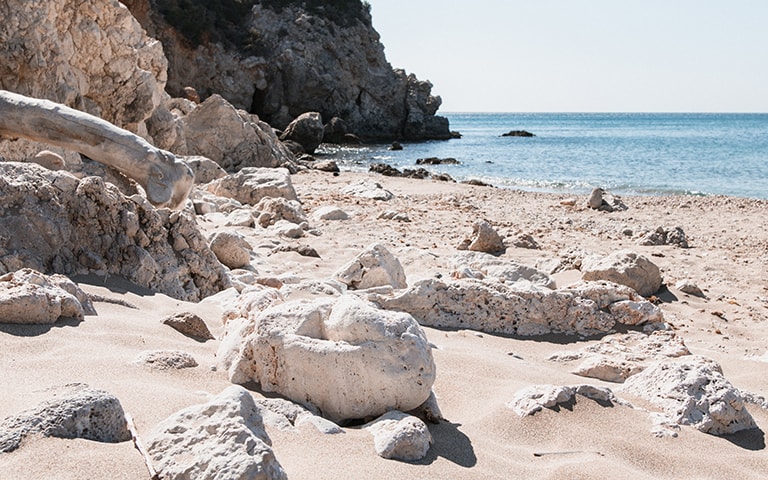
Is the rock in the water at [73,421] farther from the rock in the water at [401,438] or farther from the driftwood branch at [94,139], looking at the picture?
the driftwood branch at [94,139]

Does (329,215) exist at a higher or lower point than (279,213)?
lower

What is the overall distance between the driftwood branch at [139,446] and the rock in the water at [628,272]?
4.63m

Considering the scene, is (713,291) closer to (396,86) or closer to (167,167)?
(167,167)

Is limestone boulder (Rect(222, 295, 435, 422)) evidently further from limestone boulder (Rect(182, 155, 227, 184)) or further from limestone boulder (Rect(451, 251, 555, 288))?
limestone boulder (Rect(182, 155, 227, 184))

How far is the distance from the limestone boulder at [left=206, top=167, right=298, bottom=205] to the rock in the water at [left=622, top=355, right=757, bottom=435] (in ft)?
26.4

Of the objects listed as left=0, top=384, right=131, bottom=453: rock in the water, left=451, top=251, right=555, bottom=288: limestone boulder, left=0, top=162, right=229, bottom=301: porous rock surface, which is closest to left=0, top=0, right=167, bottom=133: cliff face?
left=0, top=162, right=229, bottom=301: porous rock surface

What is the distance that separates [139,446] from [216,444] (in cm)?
26

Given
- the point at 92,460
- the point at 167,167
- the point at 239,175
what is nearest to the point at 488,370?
the point at 92,460

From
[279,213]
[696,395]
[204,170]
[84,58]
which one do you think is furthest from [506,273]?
[204,170]

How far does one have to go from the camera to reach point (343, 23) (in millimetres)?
52031

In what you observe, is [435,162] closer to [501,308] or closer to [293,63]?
[293,63]

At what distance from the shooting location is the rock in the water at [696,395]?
118 inches

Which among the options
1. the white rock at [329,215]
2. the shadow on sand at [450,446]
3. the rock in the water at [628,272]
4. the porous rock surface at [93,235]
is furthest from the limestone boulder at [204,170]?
the shadow on sand at [450,446]

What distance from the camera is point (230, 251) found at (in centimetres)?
580
